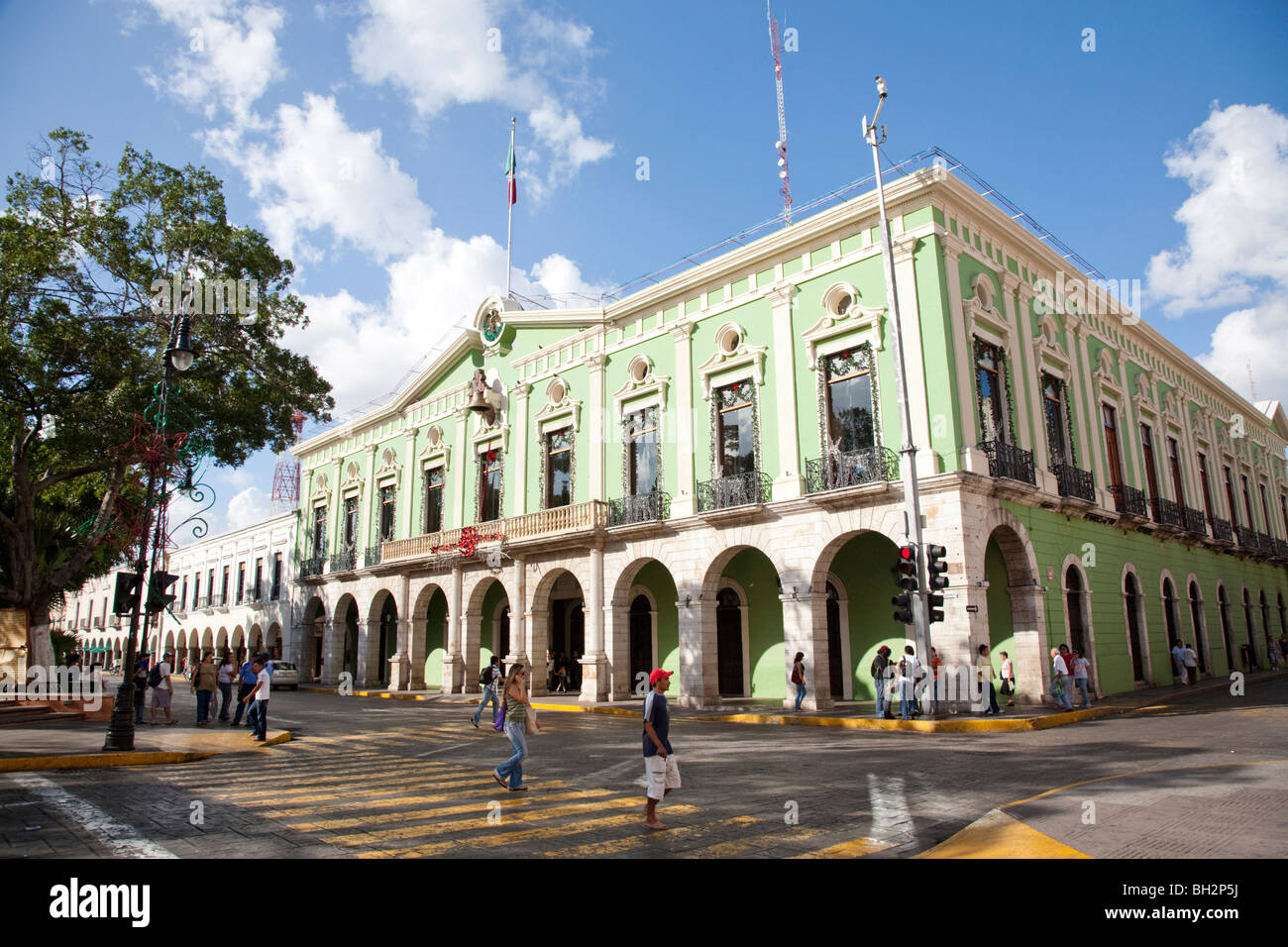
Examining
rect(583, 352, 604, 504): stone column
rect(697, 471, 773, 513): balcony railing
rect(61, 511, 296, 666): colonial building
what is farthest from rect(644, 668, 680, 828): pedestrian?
rect(61, 511, 296, 666): colonial building

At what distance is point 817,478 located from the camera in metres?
18.8

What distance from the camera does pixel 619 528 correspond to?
74.3 ft

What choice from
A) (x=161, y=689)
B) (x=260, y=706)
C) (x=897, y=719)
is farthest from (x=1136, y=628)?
(x=161, y=689)

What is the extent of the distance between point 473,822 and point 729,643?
15.8 meters

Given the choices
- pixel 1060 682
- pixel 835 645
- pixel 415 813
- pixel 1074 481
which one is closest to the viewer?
pixel 415 813

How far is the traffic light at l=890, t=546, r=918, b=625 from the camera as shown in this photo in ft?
47.5

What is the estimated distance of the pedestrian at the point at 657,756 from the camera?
7.20 m

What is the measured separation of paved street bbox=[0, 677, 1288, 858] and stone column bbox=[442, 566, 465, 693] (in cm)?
1346

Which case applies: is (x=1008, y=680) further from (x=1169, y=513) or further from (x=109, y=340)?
(x=109, y=340)

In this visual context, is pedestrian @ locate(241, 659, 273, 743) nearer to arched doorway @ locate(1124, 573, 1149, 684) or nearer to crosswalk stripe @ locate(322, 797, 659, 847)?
crosswalk stripe @ locate(322, 797, 659, 847)

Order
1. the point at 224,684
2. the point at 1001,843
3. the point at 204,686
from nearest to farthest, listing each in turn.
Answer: the point at 1001,843, the point at 204,686, the point at 224,684

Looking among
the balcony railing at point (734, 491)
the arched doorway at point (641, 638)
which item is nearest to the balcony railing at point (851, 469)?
the balcony railing at point (734, 491)

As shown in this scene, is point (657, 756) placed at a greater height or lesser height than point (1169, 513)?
lesser
